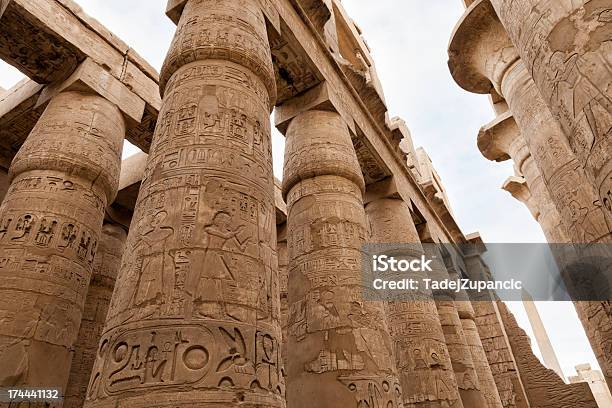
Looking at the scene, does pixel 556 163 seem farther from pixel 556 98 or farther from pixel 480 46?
pixel 556 98

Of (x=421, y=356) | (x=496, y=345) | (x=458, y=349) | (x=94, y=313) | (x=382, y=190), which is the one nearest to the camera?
(x=421, y=356)

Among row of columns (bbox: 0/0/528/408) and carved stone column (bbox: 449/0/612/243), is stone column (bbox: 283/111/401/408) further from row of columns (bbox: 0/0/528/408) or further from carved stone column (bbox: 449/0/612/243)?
carved stone column (bbox: 449/0/612/243)

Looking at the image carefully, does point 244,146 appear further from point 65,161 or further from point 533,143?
point 533,143

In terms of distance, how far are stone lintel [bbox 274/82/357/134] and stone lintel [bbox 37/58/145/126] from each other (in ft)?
8.21

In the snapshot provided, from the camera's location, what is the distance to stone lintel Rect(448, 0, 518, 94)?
5746 millimetres

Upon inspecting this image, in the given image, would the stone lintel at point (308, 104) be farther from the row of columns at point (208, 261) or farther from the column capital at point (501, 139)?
the column capital at point (501, 139)

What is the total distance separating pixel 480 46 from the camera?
20.0ft

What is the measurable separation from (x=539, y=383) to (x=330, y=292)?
10400 mm

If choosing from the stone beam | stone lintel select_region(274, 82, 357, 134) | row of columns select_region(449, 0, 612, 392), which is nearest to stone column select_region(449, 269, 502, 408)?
row of columns select_region(449, 0, 612, 392)

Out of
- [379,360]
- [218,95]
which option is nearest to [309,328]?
[379,360]

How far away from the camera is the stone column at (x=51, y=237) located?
4.09 m

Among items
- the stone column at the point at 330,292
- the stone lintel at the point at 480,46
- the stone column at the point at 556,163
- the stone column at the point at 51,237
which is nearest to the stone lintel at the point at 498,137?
the stone lintel at the point at 480,46

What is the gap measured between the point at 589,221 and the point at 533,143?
157 centimetres
